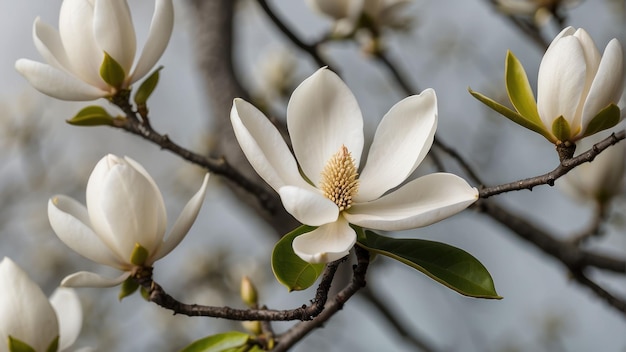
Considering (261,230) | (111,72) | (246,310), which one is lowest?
(261,230)

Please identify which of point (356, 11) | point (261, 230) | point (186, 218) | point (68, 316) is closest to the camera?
point (186, 218)

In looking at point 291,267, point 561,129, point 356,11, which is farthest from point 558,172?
point 356,11

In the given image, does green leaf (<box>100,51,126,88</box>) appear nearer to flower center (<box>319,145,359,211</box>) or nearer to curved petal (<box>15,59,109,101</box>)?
curved petal (<box>15,59,109,101</box>)

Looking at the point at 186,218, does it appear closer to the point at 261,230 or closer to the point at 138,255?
the point at 138,255

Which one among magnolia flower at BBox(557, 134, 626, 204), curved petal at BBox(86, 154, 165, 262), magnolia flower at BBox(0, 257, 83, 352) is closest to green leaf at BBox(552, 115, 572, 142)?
curved petal at BBox(86, 154, 165, 262)

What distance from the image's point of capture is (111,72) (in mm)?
475

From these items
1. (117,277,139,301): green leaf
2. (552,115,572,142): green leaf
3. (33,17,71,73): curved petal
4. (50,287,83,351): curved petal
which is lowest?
(50,287,83,351): curved petal

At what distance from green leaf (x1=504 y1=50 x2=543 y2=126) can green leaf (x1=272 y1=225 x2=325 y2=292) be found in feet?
0.45

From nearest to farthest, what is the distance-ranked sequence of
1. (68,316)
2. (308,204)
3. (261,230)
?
(308,204), (68,316), (261,230)

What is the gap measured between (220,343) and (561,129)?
0.81 ft

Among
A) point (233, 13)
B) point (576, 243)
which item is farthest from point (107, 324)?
point (576, 243)

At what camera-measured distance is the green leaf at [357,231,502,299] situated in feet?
1.16

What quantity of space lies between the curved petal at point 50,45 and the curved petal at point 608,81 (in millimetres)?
336

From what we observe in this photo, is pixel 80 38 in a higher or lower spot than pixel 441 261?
higher
